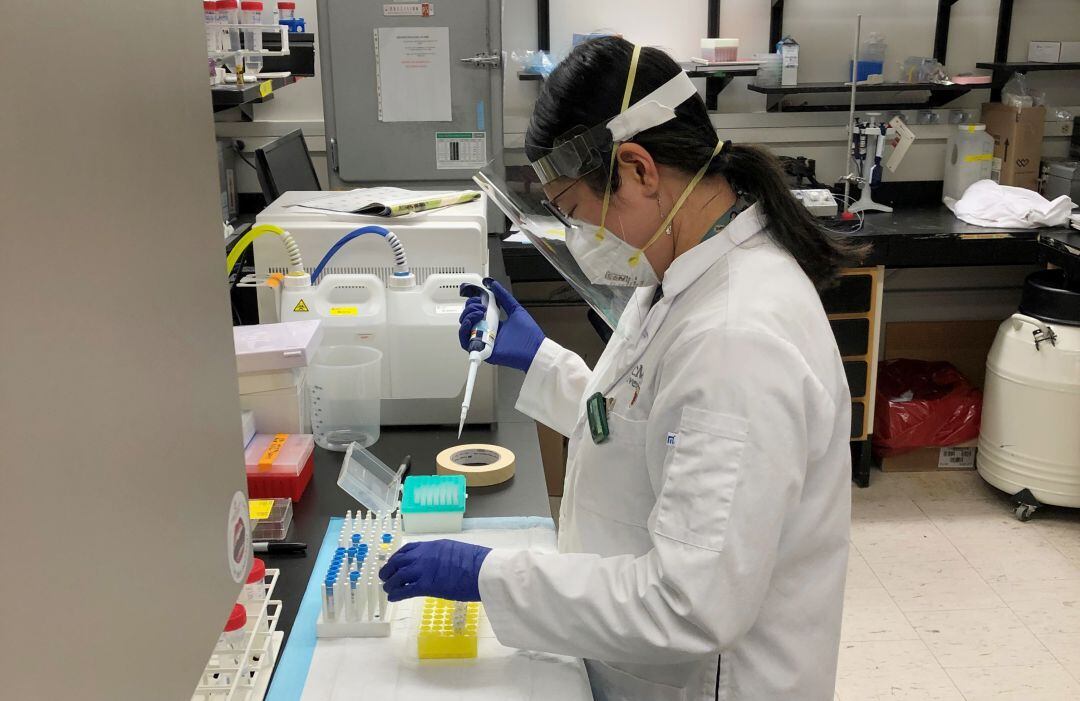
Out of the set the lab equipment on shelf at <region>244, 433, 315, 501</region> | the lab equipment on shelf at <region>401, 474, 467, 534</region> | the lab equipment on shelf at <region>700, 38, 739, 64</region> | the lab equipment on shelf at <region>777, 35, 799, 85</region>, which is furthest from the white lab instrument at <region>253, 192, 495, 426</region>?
the lab equipment on shelf at <region>777, 35, 799, 85</region>

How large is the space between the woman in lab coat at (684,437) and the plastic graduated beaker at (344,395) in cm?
70

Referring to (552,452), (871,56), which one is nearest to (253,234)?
(552,452)

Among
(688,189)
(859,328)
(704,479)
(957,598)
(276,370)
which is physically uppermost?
(688,189)

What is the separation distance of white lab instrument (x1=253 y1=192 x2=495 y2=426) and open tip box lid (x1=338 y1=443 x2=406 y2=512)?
305 millimetres

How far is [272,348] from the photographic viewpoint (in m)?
1.69

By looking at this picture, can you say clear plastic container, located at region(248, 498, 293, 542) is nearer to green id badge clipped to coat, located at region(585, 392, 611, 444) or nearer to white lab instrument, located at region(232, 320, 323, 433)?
white lab instrument, located at region(232, 320, 323, 433)

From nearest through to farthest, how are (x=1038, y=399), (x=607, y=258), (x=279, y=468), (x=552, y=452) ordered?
(x=607, y=258) → (x=279, y=468) → (x=552, y=452) → (x=1038, y=399)

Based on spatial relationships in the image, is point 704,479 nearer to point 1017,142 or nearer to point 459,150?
point 459,150

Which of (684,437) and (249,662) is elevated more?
(684,437)

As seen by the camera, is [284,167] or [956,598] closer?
[284,167]

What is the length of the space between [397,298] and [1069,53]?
10.3 feet

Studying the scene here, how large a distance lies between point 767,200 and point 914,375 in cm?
289

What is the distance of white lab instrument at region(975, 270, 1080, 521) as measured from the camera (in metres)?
3.07

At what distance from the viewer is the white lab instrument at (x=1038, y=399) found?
121 inches
